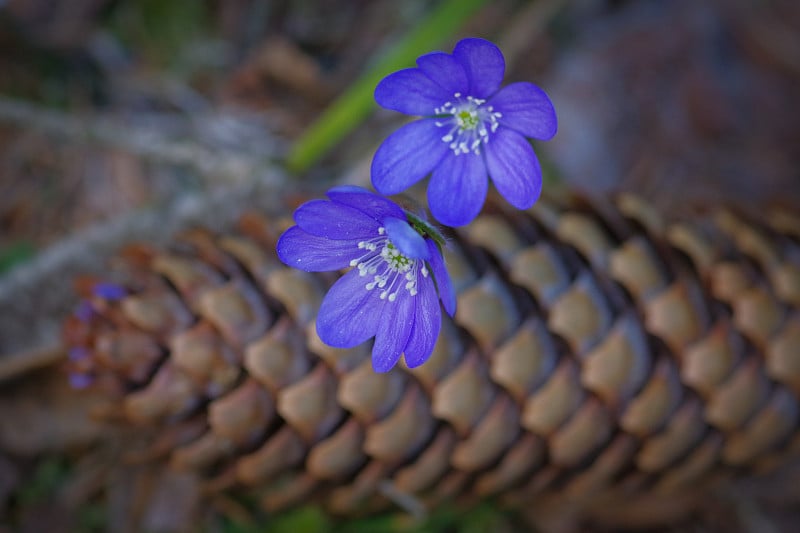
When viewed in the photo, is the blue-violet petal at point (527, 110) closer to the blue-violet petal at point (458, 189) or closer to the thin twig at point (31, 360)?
the blue-violet petal at point (458, 189)

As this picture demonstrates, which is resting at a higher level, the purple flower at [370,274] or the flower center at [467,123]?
the flower center at [467,123]

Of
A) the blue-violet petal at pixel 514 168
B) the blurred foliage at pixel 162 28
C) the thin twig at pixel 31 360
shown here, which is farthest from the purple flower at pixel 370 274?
the blurred foliage at pixel 162 28

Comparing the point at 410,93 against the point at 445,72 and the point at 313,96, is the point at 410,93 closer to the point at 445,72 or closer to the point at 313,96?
the point at 445,72

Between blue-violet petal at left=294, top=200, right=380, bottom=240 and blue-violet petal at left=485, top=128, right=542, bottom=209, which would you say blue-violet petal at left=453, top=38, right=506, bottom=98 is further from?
blue-violet petal at left=294, top=200, right=380, bottom=240

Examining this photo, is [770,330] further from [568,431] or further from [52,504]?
[52,504]

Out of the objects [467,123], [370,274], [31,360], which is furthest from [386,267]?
[31,360]

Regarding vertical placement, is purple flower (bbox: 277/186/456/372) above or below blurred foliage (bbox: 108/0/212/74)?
below

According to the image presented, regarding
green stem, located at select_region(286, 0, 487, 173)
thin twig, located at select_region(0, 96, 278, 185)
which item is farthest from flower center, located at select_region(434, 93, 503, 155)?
thin twig, located at select_region(0, 96, 278, 185)
